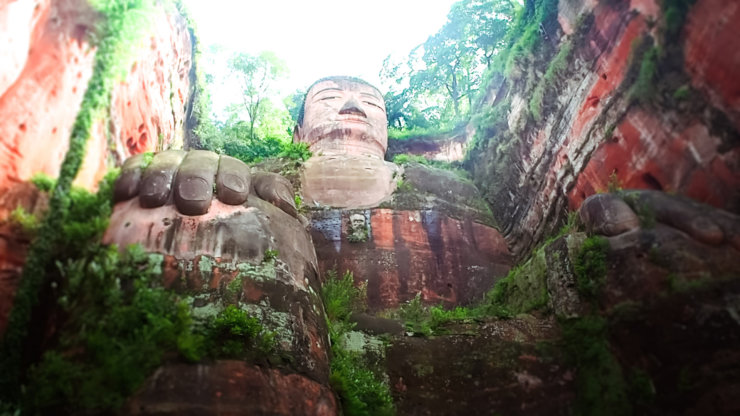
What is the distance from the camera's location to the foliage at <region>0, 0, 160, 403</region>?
6.01m

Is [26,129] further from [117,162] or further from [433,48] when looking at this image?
[433,48]

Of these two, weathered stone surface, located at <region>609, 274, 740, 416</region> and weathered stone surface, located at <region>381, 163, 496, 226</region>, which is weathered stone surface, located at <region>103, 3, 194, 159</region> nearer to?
weathered stone surface, located at <region>381, 163, 496, 226</region>

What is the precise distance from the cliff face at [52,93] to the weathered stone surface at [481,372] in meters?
4.82

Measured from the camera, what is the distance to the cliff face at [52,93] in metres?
6.25

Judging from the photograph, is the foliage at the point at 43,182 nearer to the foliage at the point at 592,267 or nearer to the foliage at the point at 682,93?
the foliage at the point at 592,267

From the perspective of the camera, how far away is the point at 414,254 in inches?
455

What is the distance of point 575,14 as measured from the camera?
414 inches

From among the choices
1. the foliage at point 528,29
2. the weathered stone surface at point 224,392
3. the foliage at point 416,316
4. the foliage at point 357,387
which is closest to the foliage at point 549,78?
the foliage at point 528,29

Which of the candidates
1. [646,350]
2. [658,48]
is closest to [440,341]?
[646,350]

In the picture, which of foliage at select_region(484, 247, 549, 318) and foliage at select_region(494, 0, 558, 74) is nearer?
foliage at select_region(484, 247, 549, 318)

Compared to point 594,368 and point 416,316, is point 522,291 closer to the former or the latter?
point 416,316

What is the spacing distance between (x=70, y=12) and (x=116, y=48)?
68cm

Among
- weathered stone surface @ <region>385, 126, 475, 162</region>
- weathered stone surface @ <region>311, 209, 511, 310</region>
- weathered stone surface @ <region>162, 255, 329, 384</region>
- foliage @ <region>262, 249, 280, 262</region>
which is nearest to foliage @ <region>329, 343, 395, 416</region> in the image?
weathered stone surface @ <region>162, 255, 329, 384</region>

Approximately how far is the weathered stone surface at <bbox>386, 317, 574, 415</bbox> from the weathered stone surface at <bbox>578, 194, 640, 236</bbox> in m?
1.49
